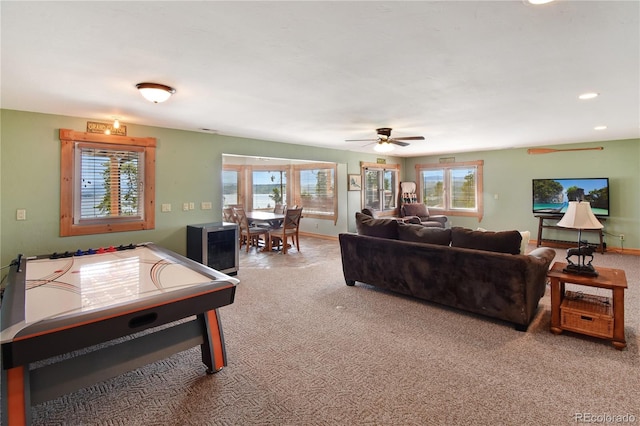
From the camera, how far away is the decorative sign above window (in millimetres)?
4141

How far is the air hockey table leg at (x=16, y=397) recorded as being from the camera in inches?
65.1

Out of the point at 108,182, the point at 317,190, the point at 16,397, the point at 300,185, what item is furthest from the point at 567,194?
the point at 16,397

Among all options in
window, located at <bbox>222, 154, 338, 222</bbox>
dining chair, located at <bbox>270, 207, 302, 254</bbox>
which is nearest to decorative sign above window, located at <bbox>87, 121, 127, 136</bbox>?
dining chair, located at <bbox>270, 207, 302, 254</bbox>

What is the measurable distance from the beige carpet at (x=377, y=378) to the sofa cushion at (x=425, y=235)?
2.66 feet

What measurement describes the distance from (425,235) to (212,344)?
8.39 ft

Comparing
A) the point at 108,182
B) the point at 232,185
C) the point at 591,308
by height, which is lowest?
the point at 591,308

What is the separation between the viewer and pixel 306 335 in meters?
3.03

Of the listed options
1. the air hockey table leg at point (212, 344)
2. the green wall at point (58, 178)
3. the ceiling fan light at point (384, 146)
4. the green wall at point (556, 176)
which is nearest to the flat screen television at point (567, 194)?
the green wall at point (556, 176)

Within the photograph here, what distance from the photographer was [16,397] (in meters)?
1.68

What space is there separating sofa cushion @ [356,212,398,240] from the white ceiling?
54.5 inches

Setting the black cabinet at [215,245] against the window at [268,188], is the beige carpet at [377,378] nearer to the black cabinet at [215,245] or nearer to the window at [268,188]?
the black cabinet at [215,245]

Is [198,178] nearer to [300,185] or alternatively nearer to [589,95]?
[300,185]

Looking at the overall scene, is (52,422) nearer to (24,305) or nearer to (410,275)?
(24,305)

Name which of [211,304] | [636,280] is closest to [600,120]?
[636,280]
